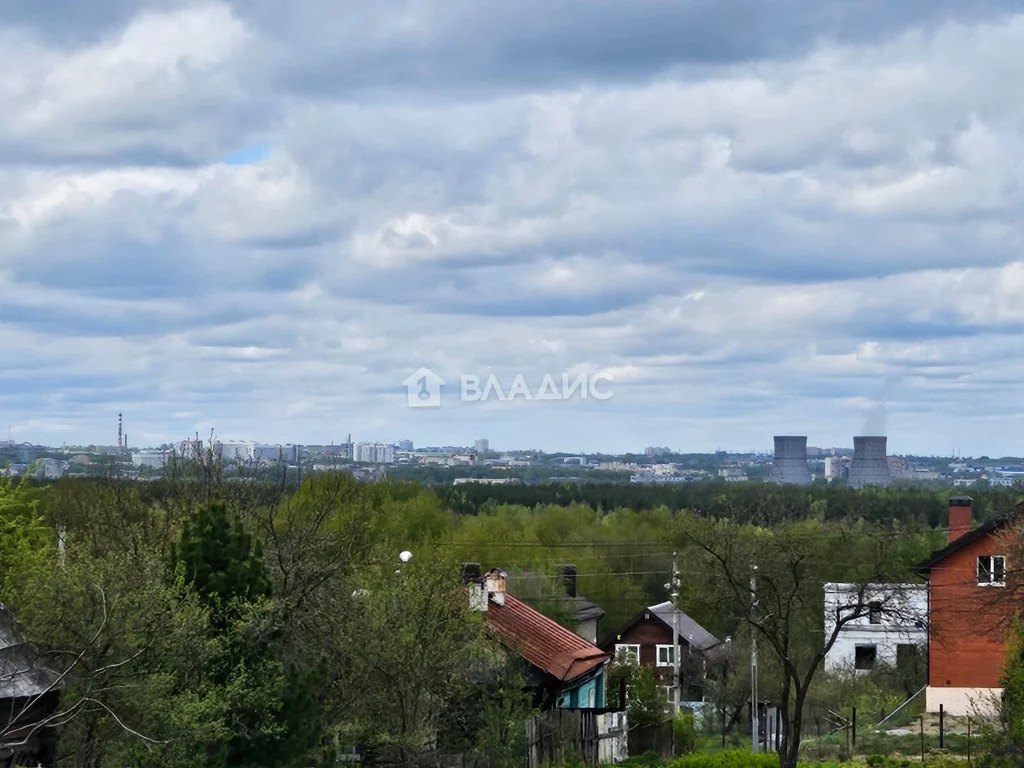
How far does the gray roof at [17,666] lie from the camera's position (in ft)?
78.8

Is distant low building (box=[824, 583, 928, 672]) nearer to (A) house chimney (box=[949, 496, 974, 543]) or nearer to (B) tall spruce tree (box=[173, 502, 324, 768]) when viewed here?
(A) house chimney (box=[949, 496, 974, 543])

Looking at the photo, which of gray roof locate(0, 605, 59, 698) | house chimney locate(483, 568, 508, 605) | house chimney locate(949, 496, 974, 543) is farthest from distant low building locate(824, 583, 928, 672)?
gray roof locate(0, 605, 59, 698)

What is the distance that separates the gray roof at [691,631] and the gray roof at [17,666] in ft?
187

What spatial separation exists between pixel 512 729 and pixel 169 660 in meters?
13.4

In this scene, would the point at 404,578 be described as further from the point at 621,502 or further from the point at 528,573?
the point at 621,502

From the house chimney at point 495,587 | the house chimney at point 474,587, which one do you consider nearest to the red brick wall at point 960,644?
the house chimney at point 495,587

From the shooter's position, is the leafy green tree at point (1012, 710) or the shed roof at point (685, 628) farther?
the shed roof at point (685, 628)

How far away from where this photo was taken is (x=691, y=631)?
8344 centimetres

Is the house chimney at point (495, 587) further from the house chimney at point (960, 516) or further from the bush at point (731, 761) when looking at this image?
the house chimney at point (960, 516)

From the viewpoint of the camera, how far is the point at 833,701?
5800cm

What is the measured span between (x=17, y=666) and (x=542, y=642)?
21853 millimetres

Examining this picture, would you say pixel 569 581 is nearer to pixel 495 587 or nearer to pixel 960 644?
pixel 960 644

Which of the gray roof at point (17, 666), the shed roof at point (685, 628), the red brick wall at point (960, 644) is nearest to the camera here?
the gray roof at point (17, 666)

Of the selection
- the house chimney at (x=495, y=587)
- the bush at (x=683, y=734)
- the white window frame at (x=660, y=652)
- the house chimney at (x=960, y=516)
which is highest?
the house chimney at (x=960, y=516)
